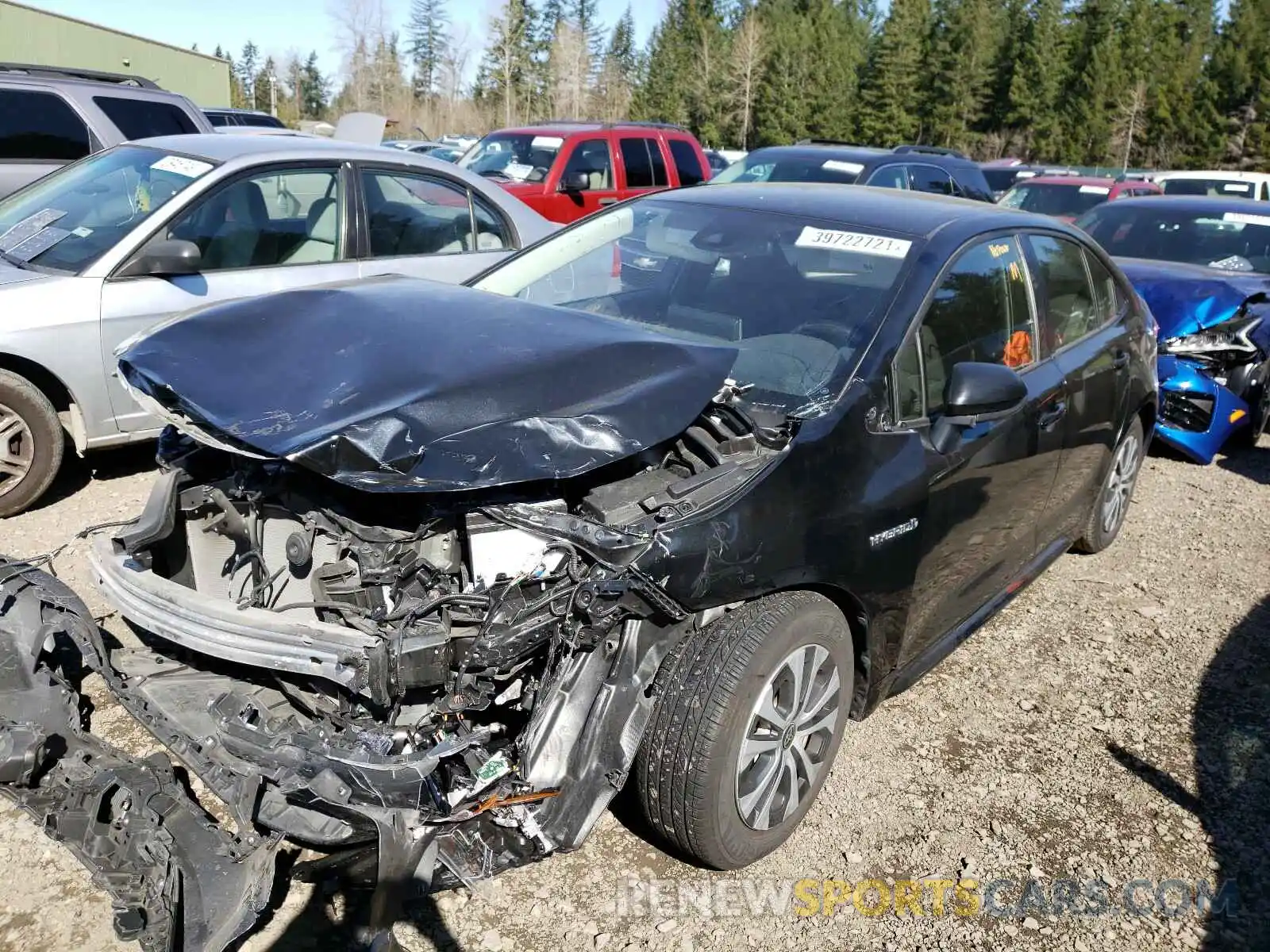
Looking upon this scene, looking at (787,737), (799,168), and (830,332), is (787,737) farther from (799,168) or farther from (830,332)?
(799,168)

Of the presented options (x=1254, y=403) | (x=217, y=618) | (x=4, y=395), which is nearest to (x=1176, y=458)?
(x=1254, y=403)

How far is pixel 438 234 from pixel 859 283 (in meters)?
3.59

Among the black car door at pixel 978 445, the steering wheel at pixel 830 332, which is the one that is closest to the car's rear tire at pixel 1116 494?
the black car door at pixel 978 445

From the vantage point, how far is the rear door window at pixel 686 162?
12.4m

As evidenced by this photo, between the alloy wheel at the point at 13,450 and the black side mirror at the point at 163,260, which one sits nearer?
the alloy wheel at the point at 13,450

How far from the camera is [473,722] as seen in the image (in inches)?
103

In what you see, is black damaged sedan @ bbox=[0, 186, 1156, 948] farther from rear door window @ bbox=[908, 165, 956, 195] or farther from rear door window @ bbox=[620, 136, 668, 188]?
rear door window @ bbox=[620, 136, 668, 188]

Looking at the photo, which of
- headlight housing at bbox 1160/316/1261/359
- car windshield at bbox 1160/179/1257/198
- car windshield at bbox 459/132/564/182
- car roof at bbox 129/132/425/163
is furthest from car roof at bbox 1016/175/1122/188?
car roof at bbox 129/132/425/163

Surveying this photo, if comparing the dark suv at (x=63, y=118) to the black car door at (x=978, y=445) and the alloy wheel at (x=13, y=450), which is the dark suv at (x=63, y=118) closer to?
the alloy wheel at (x=13, y=450)

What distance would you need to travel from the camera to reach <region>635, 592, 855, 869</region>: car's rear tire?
104 inches

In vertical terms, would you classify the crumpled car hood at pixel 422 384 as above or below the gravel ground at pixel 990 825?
above

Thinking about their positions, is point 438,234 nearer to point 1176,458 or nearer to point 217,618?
point 217,618

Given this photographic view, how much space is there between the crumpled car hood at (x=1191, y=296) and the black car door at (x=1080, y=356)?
93.9 inches

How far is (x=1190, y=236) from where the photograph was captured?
26.3 feet
